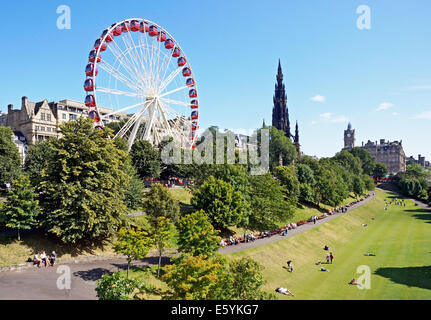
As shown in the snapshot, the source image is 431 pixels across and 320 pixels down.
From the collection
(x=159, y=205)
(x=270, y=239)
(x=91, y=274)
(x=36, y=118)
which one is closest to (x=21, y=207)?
(x=91, y=274)

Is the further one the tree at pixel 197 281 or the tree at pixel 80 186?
the tree at pixel 80 186

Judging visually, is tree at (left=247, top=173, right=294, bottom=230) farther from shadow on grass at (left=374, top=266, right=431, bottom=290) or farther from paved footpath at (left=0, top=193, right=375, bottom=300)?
paved footpath at (left=0, top=193, right=375, bottom=300)

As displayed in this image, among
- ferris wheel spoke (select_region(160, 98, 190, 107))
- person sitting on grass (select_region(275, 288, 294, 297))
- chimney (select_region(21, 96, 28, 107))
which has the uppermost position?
chimney (select_region(21, 96, 28, 107))

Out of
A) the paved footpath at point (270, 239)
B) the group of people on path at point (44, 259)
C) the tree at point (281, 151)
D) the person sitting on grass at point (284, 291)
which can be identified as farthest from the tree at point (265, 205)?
the tree at point (281, 151)

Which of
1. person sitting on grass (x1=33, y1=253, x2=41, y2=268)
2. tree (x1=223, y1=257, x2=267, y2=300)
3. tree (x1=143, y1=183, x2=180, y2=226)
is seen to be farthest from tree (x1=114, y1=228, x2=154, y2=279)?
tree (x1=223, y1=257, x2=267, y2=300)

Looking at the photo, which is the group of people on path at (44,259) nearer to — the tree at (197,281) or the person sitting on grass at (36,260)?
the person sitting on grass at (36,260)
